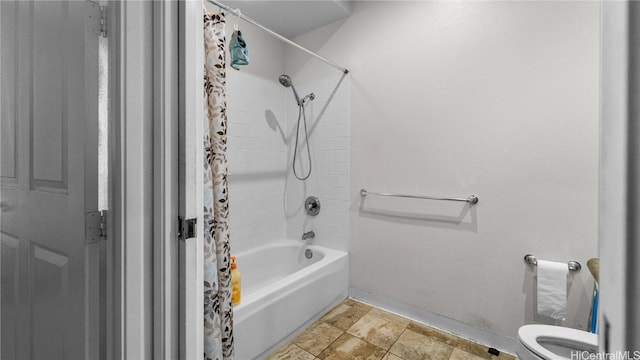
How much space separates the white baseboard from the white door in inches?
70.7

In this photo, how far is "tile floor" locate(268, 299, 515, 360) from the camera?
5.52 feet

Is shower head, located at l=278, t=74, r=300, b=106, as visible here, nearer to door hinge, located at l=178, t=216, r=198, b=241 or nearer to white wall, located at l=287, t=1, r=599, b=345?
white wall, located at l=287, t=1, r=599, b=345

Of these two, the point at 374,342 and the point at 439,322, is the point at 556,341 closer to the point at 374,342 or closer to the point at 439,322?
the point at 439,322

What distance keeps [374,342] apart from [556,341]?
94 centimetres

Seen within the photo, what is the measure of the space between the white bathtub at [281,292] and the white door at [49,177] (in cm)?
72

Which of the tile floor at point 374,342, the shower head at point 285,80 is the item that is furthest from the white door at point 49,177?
the shower head at point 285,80

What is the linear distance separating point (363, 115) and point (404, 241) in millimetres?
1037

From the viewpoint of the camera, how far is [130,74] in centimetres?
89

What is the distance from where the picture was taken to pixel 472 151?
72.4 inches

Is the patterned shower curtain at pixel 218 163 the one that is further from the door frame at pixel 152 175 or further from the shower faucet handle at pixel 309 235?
the shower faucet handle at pixel 309 235

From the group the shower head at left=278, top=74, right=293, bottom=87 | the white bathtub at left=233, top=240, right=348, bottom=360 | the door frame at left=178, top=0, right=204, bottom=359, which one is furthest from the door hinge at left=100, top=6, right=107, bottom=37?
the shower head at left=278, top=74, right=293, bottom=87

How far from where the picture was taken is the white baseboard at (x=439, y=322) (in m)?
1.75

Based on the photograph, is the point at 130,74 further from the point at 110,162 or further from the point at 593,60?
the point at 593,60

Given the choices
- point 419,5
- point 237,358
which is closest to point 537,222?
point 419,5
